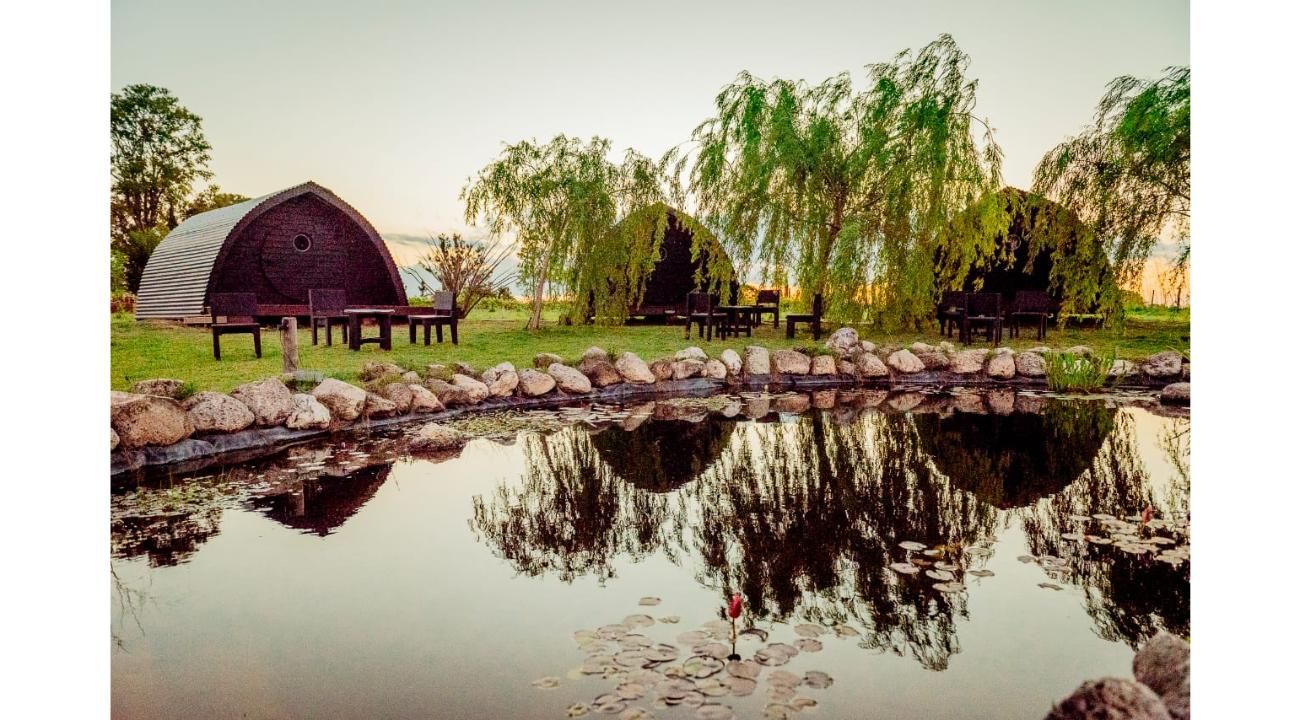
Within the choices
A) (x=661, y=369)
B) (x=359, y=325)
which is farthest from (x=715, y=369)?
(x=359, y=325)

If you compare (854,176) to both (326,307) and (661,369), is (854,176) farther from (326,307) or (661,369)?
(326,307)

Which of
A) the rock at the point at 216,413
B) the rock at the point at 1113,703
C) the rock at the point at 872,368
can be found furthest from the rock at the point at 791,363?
the rock at the point at 1113,703

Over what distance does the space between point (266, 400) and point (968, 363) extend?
22.6 ft

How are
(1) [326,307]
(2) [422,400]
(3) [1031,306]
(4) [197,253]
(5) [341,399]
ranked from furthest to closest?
(4) [197,253]
(3) [1031,306]
(1) [326,307]
(2) [422,400]
(5) [341,399]

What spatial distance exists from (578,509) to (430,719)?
1.78 metres

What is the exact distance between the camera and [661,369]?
7.50 m

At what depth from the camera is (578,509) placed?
3.51 meters

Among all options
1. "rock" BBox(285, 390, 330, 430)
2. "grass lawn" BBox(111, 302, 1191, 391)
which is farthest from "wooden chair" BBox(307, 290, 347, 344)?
"rock" BBox(285, 390, 330, 430)

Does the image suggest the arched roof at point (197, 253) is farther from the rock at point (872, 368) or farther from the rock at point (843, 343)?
the rock at point (872, 368)

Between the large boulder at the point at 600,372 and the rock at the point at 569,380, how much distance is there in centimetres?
16

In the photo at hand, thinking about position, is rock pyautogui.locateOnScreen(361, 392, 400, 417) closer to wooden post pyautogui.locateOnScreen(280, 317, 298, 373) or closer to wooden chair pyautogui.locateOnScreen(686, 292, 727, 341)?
wooden post pyautogui.locateOnScreen(280, 317, 298, 373)

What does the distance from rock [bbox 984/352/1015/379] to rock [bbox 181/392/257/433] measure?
23.4 feet
